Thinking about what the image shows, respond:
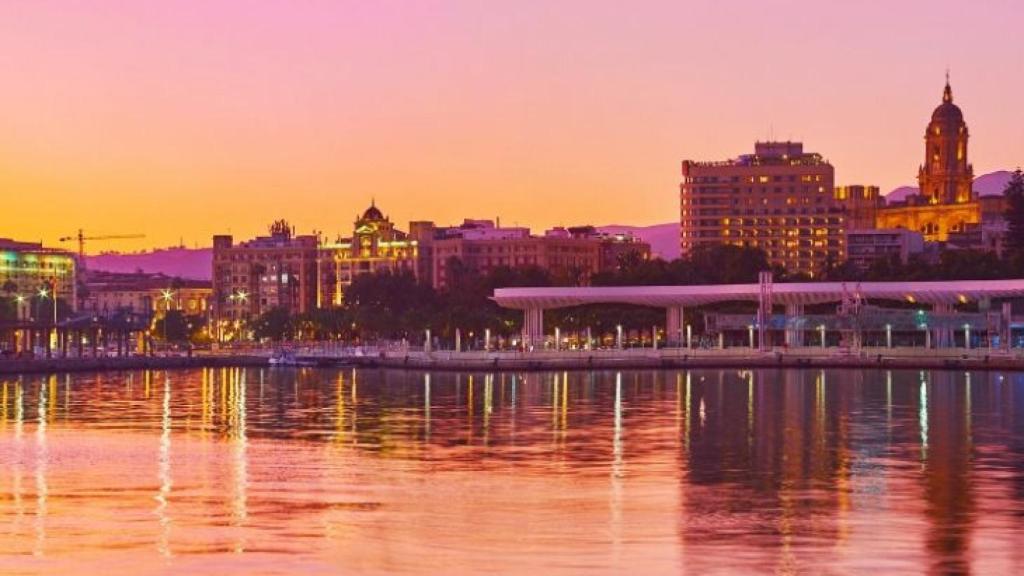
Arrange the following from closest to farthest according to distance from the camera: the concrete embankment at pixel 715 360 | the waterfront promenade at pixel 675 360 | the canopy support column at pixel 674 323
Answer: the concrete embankment at pixel 715 360, the waterfront promenade at pixel 675 360, the canopy support column at pixel 674 323

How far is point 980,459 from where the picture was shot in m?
66.8

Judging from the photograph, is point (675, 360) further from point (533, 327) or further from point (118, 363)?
point (118, 363)

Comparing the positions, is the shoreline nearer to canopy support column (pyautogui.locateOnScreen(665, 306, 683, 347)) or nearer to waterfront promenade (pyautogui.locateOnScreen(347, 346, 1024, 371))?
waterfront promenade (pyautogui.locateOnScreen(347, 346, 1024, 371))

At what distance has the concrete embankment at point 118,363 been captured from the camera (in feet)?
561

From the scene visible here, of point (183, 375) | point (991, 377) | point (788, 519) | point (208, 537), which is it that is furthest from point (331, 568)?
point (183, 375)

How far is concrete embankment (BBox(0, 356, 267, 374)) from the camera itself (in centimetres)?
17100

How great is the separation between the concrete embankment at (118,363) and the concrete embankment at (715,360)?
28.4 metres

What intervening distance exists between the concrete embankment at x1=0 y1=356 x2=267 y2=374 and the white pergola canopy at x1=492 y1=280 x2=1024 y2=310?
2836 cm

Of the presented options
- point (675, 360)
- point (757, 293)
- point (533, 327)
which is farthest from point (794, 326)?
point (533, 327)

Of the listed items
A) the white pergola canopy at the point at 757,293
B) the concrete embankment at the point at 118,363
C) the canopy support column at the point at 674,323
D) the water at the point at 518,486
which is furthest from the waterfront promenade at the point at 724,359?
the water at the point at 518,486

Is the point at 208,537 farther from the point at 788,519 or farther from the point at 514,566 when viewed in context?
the point at 788,519

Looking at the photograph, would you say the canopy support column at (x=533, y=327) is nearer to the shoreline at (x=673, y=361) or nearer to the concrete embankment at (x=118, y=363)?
the shoreline at (x=673, y=361)

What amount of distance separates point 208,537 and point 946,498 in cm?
2060

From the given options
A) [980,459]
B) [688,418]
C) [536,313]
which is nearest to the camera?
[980,459]
